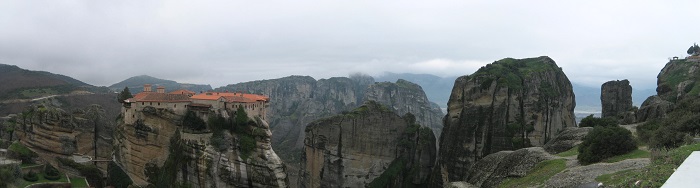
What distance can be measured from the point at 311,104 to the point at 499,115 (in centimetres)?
13214

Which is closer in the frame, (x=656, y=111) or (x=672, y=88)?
(x=656, y=111)

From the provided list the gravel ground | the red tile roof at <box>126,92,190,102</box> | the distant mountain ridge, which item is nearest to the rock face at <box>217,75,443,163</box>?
the distant mountain ridge

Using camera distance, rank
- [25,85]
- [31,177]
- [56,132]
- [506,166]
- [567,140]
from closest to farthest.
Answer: [506,166] < [567,140] < [31,177] < [56,132] < [25,85]

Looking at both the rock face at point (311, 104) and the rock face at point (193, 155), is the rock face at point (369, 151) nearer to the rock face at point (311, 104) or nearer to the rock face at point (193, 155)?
the rock face at point (193, 155)

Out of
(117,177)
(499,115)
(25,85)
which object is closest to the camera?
(117,177)

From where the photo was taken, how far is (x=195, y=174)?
43844 mm

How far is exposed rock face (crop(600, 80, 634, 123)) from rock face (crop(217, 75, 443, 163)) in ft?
236

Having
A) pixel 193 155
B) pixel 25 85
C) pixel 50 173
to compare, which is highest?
pixel 25 85

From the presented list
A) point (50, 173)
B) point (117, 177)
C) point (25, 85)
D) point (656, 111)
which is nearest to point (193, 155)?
point (117, 177)

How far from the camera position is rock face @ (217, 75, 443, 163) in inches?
5531

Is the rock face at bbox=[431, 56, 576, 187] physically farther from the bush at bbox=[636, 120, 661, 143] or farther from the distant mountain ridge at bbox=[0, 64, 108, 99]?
the distant mountain ridge at bbox=[0, 64, 108, 99]

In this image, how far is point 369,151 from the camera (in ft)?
203

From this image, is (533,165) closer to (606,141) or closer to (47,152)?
(606,141)

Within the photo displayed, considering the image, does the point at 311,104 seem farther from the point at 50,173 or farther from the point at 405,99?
the point at 50,173
